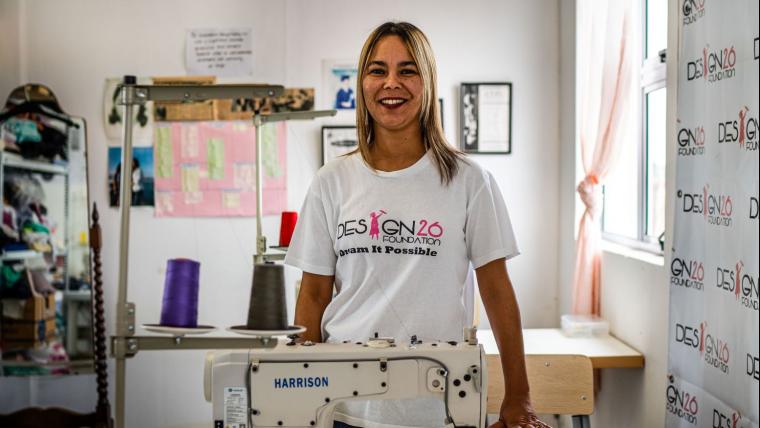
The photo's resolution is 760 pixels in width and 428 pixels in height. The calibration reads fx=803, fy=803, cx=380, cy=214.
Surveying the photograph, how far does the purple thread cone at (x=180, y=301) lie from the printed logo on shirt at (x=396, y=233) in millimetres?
326

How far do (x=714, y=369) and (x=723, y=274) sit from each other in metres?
0.22

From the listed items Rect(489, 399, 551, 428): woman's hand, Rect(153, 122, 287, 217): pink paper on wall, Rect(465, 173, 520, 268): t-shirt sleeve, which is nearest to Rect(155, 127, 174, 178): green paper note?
Rect(153, 122, 287, 217): pink paper on wall

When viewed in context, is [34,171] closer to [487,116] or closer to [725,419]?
[487,116]

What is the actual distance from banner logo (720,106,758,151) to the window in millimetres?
950

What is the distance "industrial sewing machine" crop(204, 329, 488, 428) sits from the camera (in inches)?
53.3

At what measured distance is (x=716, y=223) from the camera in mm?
1739

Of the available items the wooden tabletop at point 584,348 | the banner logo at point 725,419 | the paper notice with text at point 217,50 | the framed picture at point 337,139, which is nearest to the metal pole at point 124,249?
the banner logo at point 725,419

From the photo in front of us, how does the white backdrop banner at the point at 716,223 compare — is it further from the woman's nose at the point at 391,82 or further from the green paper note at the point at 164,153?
the green paper note at the point at 164,153

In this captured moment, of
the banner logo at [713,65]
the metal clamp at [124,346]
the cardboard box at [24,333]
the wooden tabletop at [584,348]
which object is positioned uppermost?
the banner logo at [713,65]

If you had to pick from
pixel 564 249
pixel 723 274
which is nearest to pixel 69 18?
pixel 564 249

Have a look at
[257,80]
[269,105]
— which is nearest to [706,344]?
[269,105]

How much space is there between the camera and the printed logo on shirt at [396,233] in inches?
59.4

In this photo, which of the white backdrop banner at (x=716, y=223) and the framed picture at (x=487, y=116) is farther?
the framed picture at (x=487, y=116)

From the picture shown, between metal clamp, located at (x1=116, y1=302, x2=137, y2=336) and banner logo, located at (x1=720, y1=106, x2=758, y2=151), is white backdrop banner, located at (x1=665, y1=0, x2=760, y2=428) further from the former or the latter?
metal clamp, located at (x1=116, y1=302, x2=137, y2=336)
